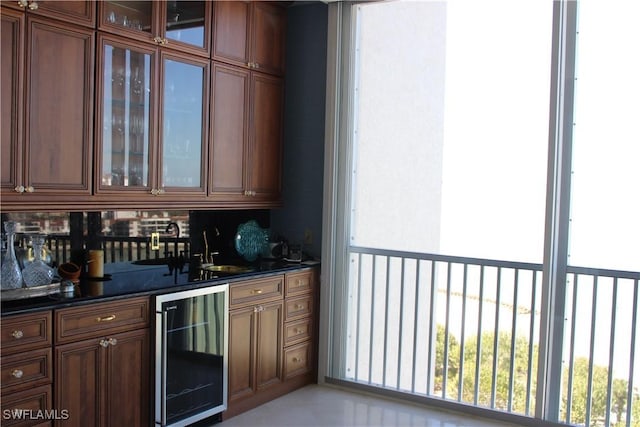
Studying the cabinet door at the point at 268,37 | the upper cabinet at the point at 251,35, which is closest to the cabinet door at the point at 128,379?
the upper cabinet at the point at 251,35

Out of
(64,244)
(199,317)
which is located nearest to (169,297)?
(199,317)

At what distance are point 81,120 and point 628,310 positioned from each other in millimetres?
3119

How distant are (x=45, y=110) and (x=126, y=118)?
47cm

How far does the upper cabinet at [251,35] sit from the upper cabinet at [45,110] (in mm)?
972

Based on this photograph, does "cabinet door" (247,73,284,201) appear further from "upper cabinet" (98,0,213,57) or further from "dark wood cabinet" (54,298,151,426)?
"dark wood cabinet" (54,298,151,426)

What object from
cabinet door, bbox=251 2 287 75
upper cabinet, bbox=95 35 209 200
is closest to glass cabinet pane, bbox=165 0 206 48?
upper cabinet, bbox=95 35 209 200

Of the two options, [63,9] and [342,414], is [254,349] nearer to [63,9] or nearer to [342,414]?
[342,414]

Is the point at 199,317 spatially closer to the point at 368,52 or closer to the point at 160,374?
the point at 160,374

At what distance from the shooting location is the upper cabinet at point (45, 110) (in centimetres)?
272

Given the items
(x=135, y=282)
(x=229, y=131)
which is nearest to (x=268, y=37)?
(x=229, y=131)

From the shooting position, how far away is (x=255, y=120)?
13.7ft

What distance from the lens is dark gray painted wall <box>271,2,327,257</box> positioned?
4379 millimetres

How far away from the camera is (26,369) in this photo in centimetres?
260

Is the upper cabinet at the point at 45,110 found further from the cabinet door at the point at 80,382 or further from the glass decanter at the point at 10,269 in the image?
the cabinet door at the point at 80,382
